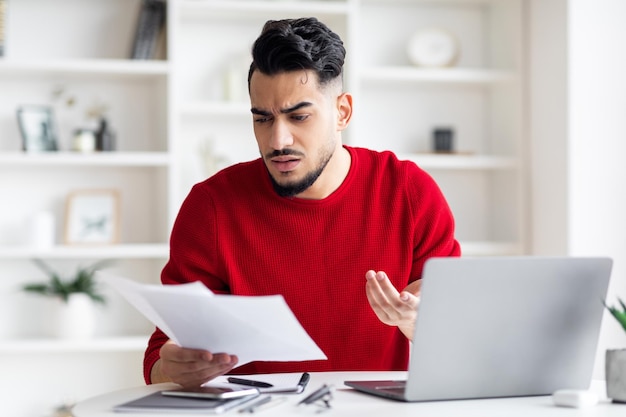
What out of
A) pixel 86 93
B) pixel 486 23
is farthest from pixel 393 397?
pixel 486 23

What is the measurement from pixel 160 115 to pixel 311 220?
6.24ft

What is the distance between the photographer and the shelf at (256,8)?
359cm

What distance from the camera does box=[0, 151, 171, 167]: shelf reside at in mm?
3458

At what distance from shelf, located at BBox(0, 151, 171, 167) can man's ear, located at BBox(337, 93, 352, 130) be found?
1619 mm

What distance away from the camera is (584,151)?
3574mm

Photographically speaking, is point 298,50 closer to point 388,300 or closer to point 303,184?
point 303,184

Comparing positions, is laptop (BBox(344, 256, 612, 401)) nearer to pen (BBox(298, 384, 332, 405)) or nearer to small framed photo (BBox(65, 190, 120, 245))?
pen (BBox(298, 384, 332, 405))

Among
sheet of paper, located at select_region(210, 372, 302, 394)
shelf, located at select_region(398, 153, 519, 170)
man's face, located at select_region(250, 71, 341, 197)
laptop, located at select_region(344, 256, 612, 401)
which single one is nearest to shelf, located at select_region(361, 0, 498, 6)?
shelf, located at select_region(398, 153, 519, 170)

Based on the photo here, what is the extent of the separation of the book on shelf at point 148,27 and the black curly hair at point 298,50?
69.0 inches

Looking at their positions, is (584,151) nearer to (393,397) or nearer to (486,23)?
(486,23)

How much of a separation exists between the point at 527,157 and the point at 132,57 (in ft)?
5.41

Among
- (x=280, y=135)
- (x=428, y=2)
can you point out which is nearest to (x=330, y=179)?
(x=280, y=135)

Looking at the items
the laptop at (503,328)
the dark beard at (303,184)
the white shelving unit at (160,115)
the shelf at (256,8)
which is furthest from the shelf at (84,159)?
the laptop at (503,328)

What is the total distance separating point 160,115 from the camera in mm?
3723
